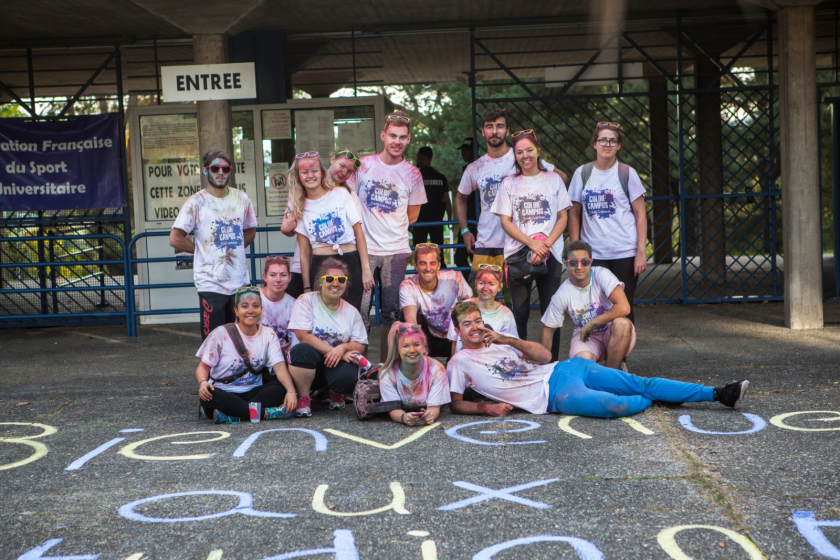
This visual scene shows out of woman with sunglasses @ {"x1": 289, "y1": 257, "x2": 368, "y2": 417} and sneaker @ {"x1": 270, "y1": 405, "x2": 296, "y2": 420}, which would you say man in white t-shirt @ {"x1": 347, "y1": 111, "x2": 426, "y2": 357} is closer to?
woman with sunglasses @ {"x1": 289, "y1": 257, "x2": 368, "y2": 417}

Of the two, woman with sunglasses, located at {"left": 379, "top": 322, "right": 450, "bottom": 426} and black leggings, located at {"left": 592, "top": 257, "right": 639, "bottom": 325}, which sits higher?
black leggings, located at {"left": 592, "top": 257, "right": 639, "bottom": 325}

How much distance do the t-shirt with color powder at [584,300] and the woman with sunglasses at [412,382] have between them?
0.85 metres

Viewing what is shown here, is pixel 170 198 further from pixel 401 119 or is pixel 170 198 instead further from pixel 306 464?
pixel 306 464

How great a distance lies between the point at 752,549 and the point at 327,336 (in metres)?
2.59

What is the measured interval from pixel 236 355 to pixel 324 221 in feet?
3.10

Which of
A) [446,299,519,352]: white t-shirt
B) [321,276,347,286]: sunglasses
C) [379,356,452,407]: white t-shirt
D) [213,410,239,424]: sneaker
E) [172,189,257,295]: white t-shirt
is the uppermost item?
[172,189,257,295]: white t-shirt

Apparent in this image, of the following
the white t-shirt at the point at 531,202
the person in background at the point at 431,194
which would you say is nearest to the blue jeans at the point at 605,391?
the white t-shirt at the point at 531,202

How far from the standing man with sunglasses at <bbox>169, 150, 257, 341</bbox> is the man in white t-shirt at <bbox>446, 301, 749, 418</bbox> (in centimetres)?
144

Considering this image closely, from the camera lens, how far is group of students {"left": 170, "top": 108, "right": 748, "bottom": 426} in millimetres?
4199

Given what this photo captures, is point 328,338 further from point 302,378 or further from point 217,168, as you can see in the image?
point 217,168

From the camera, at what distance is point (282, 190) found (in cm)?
888

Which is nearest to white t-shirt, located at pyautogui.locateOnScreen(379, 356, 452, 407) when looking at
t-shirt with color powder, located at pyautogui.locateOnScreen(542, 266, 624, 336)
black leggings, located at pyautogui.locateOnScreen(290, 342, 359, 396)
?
black leggings, located at pyautogui.locateOnScreen(290, 342, 359, 396)

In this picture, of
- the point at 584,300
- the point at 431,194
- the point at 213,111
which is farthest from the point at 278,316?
the point at 431,194

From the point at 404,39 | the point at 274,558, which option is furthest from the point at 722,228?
the point at 274,558
